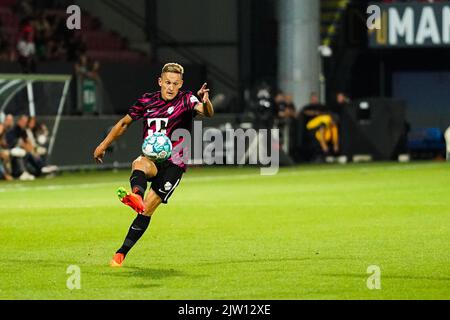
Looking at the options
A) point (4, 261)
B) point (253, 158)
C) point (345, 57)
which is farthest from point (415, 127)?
point (4, 261)

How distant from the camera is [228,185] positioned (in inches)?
1100

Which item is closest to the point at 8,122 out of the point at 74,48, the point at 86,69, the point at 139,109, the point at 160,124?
the point at 86,69

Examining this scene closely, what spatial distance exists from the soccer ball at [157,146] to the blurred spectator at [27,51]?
72.2ft

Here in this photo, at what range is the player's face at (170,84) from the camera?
13539 mm

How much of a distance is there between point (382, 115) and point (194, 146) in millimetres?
6075

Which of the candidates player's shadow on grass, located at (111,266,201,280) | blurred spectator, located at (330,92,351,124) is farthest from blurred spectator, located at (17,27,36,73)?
player's shadow on grass, located at (111,266,201,280)

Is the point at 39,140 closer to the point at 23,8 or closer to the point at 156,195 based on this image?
the point at 23,8

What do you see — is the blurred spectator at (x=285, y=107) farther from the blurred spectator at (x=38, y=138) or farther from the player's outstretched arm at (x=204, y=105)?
the player's outstretched arm at (x=204, y=105)

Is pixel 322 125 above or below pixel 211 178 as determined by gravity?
above

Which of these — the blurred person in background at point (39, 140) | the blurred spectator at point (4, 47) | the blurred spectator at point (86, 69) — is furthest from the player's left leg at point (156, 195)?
the blurred spectator at point (4, 47)

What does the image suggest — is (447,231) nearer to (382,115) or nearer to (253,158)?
(253,158)

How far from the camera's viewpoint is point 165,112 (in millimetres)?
13680

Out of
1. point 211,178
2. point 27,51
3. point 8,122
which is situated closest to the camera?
point 8,122

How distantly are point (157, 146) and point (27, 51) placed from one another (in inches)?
901
